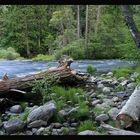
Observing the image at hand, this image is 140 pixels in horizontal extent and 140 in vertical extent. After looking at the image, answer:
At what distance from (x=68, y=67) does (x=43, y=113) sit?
0.51 meters

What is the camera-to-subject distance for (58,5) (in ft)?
11.5

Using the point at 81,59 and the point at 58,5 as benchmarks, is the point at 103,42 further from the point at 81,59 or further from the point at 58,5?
the point at 58,5

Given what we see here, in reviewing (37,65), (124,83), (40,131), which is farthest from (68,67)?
(40,131)

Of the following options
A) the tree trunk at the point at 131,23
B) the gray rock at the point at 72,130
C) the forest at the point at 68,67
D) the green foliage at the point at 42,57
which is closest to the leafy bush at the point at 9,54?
the forest at the point at 68,67

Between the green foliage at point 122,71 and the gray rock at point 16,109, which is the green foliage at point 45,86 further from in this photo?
the green foliage at point 122,71

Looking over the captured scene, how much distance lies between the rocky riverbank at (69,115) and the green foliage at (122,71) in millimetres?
66

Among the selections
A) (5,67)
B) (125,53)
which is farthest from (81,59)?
→ (5,67)

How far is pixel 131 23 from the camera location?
12.9ft

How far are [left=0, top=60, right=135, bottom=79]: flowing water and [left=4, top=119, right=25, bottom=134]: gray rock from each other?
430 millimetres

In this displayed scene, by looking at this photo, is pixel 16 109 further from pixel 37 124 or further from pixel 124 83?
pixel 124 83

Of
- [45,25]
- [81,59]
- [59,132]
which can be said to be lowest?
[59,132]

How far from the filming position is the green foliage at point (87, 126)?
3642 mm

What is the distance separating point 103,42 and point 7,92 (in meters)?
1.09

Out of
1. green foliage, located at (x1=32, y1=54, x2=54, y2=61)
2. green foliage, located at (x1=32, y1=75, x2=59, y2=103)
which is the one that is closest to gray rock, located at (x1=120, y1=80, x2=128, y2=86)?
green foliage, located at (x1=32, y1=75, x2=59, y2=103)
